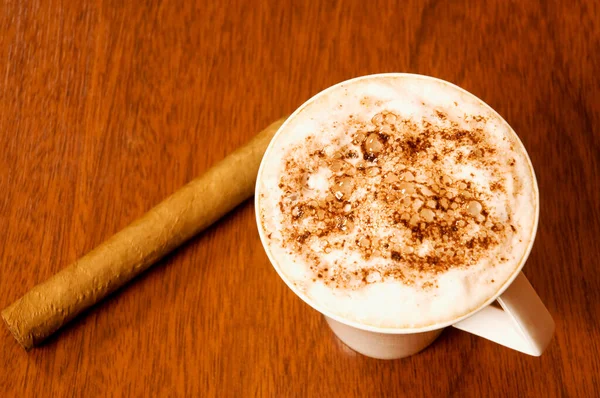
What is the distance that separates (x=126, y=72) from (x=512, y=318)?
712 millimetres

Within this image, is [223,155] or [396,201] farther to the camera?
[223,155]

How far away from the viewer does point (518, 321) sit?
664 millimetres

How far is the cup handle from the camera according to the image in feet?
2.15

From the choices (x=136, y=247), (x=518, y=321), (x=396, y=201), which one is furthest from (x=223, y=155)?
(x=518, y=321)

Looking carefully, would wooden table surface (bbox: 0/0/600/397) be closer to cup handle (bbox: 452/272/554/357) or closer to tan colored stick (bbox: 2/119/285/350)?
tan colored stick (bbox: 2/119/285/350)

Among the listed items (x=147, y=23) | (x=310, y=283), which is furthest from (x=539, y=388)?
(x=147, y=23)

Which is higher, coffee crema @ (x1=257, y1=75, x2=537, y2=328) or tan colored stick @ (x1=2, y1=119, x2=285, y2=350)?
coffee crema @ (x1=257, y1=75, x2=537, y2=328)

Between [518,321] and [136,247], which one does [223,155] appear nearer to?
[136,247]

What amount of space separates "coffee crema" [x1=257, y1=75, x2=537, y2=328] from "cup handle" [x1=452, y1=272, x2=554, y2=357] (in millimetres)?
36

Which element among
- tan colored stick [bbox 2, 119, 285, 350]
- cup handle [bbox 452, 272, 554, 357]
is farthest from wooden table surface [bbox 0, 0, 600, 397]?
cup handle [bbox 452, 272, 554, 357]

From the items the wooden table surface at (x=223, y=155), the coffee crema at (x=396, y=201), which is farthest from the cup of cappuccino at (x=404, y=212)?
the wooden table surface at (x=223, y=155)

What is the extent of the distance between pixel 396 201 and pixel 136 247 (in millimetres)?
370

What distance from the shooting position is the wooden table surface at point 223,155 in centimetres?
84

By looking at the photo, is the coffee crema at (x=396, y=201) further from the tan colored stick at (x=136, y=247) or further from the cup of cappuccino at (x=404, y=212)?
the tan colored stick at (x=136, y=247)
